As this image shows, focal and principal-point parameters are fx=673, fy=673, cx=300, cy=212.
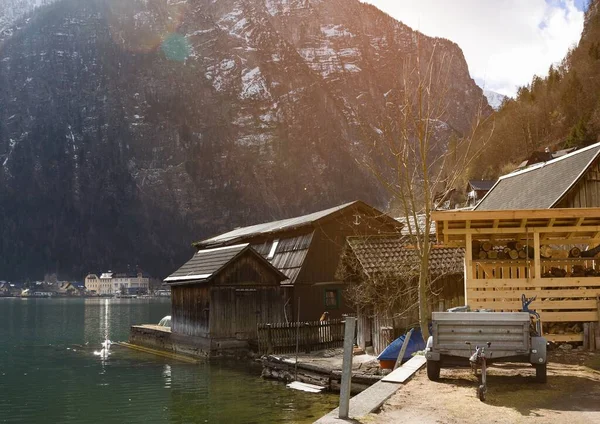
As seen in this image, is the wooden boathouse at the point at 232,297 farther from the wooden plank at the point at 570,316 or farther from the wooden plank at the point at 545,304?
the wooden plank at the point at 570,316

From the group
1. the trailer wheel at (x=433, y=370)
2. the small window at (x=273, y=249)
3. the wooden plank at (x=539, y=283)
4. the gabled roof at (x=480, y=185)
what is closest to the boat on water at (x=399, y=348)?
the wooden plank at (x=539, y=283)

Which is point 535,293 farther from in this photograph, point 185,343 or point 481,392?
point 185,343

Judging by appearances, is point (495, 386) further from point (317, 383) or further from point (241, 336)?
point (241, 336)

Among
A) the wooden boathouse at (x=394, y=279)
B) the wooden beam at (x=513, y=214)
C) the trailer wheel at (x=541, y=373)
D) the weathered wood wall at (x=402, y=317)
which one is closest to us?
the trailer wheel at (x=541, y=373)

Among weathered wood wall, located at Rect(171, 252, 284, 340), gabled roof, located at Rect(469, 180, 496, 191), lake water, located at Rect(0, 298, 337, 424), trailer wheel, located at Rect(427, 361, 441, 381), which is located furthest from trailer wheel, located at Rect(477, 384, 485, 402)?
gabled roof, located at Rect(469, 180, 496, 191)

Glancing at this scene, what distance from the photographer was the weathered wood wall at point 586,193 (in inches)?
1046

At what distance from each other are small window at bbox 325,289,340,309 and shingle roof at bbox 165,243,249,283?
6.59 m

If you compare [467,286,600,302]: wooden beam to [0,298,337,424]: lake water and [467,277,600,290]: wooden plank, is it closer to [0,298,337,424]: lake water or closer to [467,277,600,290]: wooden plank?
[467,277,600,290]: wooden plank

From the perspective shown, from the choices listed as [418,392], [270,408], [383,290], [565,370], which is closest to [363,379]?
[270,408]

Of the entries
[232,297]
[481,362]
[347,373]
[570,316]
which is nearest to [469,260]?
[570,316]

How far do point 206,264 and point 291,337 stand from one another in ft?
27.8

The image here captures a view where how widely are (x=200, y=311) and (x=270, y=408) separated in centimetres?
1649

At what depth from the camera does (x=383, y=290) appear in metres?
26.2

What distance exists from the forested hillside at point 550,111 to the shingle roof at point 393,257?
69.2m
